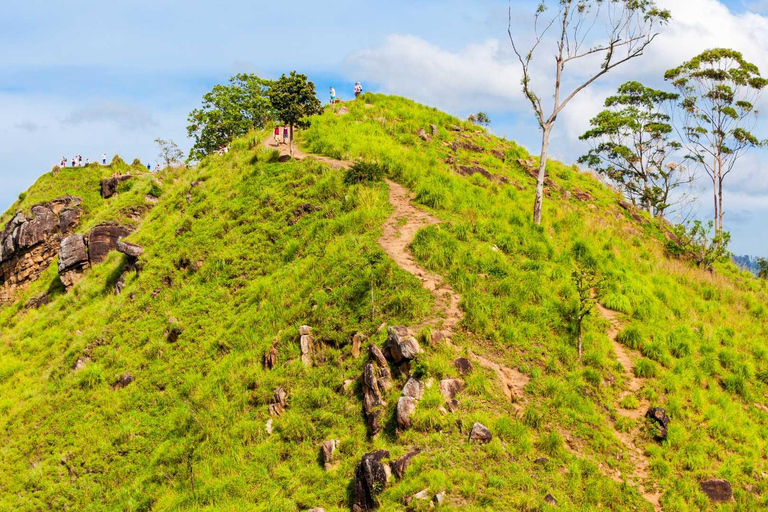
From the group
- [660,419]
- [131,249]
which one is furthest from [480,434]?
[131,249]

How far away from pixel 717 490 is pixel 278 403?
9.56 m

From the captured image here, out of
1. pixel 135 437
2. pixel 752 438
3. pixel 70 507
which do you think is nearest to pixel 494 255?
pixel 752 438

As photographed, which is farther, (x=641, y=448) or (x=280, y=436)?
Result: (x=280, y=436)

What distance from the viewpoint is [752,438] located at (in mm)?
11125

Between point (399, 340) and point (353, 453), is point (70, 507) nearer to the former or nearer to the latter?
point (353, 453)

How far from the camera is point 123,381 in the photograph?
16.1 m

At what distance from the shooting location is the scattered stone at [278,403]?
1213 centimetres

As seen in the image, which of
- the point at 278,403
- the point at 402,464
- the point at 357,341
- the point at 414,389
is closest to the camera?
the point at 402,464

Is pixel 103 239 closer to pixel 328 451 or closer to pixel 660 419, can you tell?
pixel 328 451

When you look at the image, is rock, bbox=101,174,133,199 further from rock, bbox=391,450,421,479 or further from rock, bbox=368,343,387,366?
rock, bbox=391,450,421,479

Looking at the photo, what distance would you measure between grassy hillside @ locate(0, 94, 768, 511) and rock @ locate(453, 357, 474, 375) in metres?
0.27

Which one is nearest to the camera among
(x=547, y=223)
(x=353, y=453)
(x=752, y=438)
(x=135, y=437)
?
(x=353, y=453)

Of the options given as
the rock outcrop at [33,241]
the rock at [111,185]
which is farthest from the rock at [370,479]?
the rock at [111,185]

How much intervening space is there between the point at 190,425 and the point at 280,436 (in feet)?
10.0
